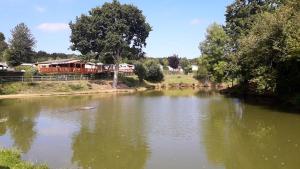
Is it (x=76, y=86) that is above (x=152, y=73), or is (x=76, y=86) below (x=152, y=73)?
below

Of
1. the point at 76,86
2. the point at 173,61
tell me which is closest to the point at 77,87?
the point at 76,86

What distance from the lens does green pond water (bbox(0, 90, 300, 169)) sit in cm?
1995

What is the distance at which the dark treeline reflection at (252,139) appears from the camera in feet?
64.8

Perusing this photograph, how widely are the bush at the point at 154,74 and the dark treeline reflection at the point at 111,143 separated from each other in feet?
183

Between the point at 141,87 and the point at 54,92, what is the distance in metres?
23.7

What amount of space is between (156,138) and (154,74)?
223ft

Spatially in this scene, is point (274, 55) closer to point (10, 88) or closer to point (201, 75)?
point (10, 88)

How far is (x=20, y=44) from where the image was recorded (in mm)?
106000

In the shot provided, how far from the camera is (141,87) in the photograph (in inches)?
3371

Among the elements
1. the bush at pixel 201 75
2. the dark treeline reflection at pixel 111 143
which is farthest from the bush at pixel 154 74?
the dark treeline reflection at pixel 111 143

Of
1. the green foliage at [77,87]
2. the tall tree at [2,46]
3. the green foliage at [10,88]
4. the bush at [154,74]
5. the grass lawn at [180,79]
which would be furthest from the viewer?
the tall tree at [2,46]

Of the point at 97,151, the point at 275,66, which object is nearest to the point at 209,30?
the point at 275,66

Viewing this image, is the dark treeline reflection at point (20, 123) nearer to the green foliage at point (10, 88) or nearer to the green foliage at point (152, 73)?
the green foliage at point (10, 88)

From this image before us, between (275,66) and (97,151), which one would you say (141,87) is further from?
(97,151)
